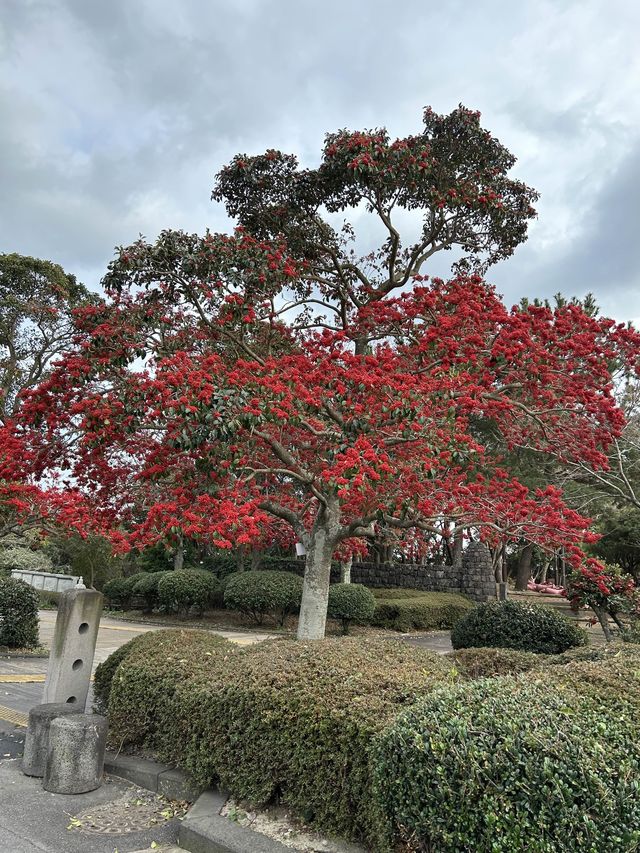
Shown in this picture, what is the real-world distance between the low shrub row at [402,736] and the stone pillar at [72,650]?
0.42 m

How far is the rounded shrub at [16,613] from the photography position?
33.0 feet

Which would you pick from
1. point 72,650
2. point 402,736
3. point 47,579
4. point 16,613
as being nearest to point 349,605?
point 16,613

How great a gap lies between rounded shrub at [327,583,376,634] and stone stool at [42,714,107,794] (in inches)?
403

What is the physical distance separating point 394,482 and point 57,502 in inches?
159

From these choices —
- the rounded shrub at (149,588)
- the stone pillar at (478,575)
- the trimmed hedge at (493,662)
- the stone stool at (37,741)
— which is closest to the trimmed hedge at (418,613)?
the stone pillar at (478,575)

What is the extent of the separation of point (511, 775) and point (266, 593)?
1319cm

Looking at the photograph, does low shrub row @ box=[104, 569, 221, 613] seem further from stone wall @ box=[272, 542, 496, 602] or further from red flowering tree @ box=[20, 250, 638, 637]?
red flowering tree @ box=[20, 250, 638, 637]

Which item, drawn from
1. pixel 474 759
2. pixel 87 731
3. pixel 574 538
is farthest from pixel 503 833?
pixel 574 538

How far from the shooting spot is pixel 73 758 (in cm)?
401

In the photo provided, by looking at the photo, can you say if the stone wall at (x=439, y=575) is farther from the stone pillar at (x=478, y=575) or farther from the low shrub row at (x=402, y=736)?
the low shrub row at (x=402, y=736)

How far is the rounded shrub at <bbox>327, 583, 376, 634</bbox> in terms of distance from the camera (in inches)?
554

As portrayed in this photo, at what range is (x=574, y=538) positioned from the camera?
6711 millimetres

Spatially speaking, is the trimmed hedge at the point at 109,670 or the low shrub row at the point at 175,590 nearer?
the trimmed hedge at the point at 109,670

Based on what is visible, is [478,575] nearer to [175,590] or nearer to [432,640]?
[432,640]
